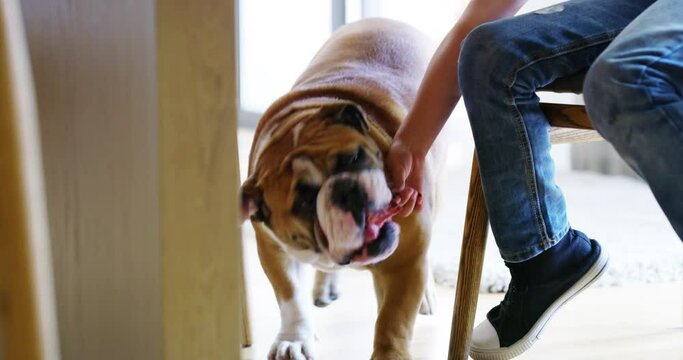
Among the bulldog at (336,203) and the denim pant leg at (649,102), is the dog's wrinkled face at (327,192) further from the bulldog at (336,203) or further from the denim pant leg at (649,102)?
the denim pant leg at (649,102)

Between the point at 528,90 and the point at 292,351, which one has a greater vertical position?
the point at 528,90

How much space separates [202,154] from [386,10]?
2326mm

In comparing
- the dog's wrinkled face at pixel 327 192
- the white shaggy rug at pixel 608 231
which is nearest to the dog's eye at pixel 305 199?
the dog's wrinkled face at pixel 327 192

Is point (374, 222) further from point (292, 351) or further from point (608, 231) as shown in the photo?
point (608, 231)

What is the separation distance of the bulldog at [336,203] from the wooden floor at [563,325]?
0.09 metres

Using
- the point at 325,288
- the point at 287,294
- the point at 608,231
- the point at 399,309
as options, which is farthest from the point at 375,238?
the point at 608,231

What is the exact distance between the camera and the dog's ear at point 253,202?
3.64 ft

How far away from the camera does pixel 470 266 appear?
1.03 meters

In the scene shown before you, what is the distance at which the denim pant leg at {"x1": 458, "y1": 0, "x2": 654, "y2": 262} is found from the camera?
87cm

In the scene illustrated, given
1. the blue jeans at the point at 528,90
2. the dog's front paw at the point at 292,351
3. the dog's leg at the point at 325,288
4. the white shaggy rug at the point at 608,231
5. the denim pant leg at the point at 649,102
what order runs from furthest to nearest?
the white shaggy rug at the point at 608,231
the dog's leg at the point at 325,288
the dog's front paw at the point at 292,351
the blue jeans at the point at 528,90
the denim pant leg at the point at 649,102

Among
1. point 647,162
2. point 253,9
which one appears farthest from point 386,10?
point 647,162

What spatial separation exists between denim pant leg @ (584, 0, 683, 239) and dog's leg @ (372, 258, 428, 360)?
459 mm

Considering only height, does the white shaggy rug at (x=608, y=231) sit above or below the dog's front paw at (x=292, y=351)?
below

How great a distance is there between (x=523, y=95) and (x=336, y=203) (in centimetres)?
30
